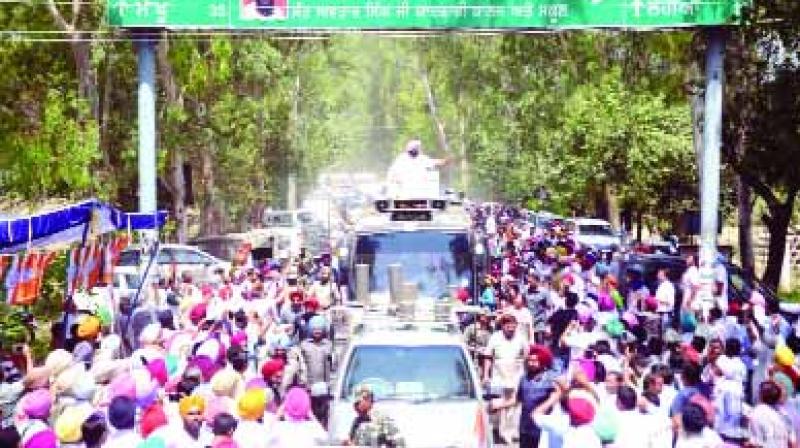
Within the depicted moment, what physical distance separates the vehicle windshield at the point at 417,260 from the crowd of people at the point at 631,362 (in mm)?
514

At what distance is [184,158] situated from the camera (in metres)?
37.6

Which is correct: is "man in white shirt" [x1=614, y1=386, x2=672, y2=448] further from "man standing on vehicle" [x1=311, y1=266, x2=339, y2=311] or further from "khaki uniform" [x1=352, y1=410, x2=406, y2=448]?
"man standing on vehicle" [x1=311, y1=266, x2=339, y2=311]

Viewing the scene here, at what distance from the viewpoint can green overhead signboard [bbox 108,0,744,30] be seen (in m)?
21.6

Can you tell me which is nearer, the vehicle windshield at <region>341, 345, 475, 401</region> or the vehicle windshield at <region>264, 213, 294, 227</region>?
the vehicle windshield at <region>341, 345, 475, 401</region>

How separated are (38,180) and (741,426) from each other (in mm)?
21595

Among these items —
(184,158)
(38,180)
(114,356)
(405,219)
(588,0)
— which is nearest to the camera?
(114,356)

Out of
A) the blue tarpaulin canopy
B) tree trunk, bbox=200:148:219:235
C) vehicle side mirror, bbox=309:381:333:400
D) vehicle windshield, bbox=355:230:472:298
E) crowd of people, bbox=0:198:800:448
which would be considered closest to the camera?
crowd of people, bbox=0:198:800:448

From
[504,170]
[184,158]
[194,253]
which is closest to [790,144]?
[194,253]

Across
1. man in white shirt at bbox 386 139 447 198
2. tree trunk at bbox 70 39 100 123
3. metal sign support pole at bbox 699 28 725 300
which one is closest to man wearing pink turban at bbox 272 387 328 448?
man in white shirt at bbox 386 139 447 198

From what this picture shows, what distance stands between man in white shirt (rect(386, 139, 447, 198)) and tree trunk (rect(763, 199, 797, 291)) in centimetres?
871

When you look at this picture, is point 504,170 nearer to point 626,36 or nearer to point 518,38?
point 518,38

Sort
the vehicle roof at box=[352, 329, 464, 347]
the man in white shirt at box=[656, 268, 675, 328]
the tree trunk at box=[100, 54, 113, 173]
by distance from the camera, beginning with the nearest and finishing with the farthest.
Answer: the vehicle roof at box=[352, 329, 464, 347] < the man in white shirt at box=[656, 268, 675, 328] < the tree trunk at box=[100, 54, 113, 173]

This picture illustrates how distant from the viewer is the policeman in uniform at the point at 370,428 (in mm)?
9297

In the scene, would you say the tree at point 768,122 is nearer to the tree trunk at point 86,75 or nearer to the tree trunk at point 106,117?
the tree trunk at point 86,75
